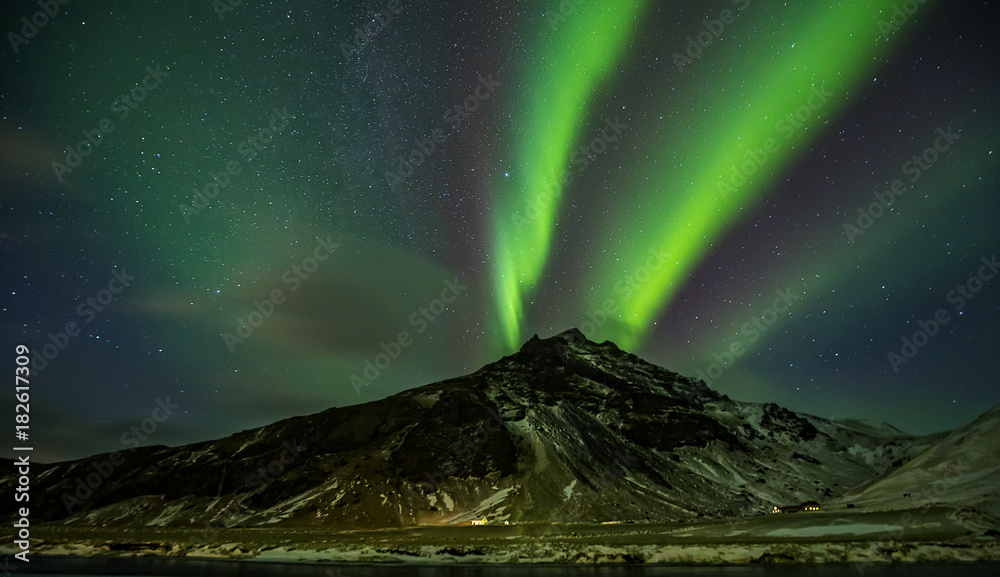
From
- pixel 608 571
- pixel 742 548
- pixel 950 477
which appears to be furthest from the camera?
pixel 950 477

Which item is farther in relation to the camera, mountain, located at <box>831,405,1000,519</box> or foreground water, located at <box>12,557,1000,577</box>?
mountain, located at <box>831,405,1000,519</box>

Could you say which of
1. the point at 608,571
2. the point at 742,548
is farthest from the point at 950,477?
the point at 608,571

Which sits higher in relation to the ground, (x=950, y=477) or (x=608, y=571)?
(x=950, y=477)

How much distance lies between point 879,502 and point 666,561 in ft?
306

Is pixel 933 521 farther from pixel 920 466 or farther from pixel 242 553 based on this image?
pixel 242 553

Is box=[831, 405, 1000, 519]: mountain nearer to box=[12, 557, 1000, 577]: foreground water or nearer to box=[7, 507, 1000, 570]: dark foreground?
box=[7, 507, 1000, 570]: dark foreground

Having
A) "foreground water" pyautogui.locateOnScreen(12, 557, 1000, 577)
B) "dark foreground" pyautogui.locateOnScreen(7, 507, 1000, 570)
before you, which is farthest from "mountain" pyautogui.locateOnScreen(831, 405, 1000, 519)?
"foreground water" pyautogui.locateOnScreen(12, 557, 1000, 577)

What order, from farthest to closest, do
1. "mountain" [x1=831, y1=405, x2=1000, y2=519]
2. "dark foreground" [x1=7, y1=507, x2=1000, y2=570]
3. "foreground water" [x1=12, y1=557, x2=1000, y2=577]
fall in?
"mountain" [x1=831, y1=405, x2=1000, y2=519], "dark foreground" [x1=7, y1=507, x2=1000, y2=570], "foreground water" [x1=12, y1=557, x2=1000, y2=577]

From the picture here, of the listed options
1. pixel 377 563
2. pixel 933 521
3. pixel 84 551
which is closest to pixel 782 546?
pixel 933 521

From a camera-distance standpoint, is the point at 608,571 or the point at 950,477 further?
the point at 950,477

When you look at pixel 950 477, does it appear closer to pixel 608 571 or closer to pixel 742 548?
pixel 742 548

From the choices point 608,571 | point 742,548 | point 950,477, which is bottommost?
point 742,548

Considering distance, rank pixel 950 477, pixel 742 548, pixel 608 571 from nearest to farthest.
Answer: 1. pixel 608 571
2. pixel 742 548
3. pixel 950 477

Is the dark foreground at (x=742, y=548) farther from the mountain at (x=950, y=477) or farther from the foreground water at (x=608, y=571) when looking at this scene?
the mountain at (x=950, y=477)
